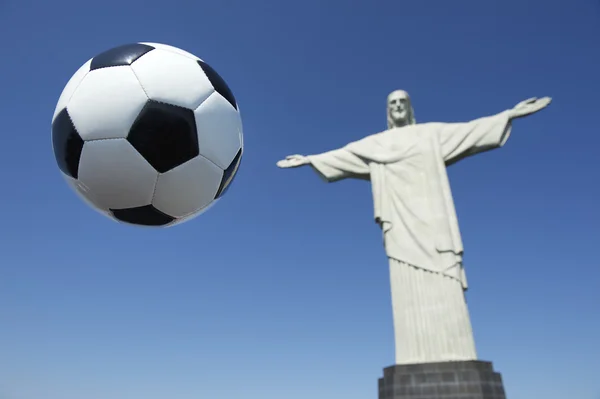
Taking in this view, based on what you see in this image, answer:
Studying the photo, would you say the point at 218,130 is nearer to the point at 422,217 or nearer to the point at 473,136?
the point at 422,217

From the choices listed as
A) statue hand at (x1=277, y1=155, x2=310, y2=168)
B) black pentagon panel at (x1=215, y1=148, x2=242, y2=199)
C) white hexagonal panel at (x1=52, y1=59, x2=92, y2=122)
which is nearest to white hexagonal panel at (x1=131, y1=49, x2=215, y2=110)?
white hexagonal panel at (x1=52, y1=59, x2=92, y2=122)

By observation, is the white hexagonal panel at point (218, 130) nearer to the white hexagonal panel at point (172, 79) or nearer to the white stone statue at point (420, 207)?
the white hexagonal panel at point (172, 79)

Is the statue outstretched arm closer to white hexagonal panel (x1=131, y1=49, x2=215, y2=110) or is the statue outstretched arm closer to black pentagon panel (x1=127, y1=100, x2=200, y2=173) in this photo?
white hexagonal panel (x1=131, y1=49, x2=215, y2=110)

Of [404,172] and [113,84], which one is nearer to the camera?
[113,84]

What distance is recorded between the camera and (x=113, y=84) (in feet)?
13.7

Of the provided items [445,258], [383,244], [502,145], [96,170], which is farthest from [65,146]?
[502,145]

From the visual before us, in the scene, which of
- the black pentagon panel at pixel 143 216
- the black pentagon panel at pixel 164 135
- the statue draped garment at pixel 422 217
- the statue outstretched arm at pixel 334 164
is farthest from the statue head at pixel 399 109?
the black pentagon panel at pixel 143 216

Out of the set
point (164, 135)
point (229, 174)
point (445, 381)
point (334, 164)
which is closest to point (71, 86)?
point (164, 135)

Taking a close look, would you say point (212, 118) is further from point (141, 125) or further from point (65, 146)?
point (65, 146)

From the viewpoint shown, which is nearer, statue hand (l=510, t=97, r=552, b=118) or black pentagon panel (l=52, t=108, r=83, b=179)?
black pentagon panel (l=52, t=108, r=83, b=179)

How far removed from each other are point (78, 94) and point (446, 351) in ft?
18.7

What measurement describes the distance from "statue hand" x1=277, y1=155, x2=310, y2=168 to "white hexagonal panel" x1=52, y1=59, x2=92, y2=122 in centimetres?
391

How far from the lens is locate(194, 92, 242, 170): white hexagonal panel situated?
438 centimetres

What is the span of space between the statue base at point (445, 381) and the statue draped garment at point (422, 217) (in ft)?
0.67
